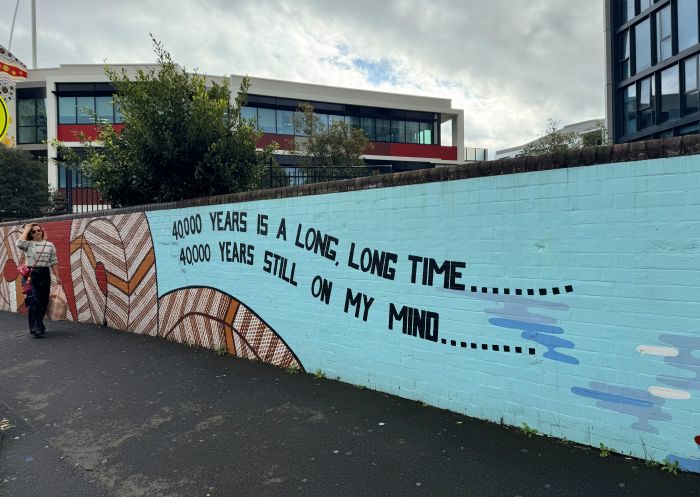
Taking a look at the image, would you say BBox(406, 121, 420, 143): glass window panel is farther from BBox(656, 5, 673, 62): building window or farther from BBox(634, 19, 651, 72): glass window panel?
BBox(656, 5, 673, 62): building window

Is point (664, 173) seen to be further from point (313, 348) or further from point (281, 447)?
point (313, 348)

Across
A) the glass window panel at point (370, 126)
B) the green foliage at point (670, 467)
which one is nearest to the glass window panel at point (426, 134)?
the glass window panel at point (370, 126)

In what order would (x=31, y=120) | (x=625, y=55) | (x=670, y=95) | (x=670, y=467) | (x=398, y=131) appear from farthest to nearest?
(x=398, y=131), (x=31, y=120), (x=625, y=55), (x=670, y=95), (x=670, y=467)

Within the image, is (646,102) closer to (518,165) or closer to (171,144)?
(171,144)

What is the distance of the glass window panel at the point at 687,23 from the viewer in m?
17.8

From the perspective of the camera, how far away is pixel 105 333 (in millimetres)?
8031

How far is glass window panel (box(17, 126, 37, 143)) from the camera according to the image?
3266cm

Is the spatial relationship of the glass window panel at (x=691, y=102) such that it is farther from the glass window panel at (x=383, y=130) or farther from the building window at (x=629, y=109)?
the glass window panel at (x=383, y=130)

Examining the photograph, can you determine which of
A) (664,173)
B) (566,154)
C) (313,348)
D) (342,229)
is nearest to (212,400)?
(313,348)

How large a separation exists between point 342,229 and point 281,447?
220cm

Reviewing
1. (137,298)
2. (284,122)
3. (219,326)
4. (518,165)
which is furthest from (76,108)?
(518,165)

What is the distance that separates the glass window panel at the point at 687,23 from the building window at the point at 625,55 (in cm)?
371

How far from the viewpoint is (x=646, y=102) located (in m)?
21.0

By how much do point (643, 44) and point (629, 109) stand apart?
2799mm
